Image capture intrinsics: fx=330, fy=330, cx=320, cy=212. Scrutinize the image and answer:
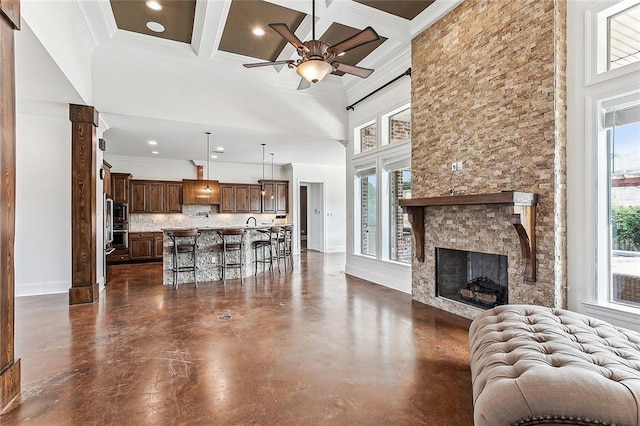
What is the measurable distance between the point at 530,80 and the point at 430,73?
1532 mm

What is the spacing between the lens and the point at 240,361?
287cm

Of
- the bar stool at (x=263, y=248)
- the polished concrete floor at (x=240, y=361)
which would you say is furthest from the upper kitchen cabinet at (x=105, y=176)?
the bar stool at (x=263, y=248)

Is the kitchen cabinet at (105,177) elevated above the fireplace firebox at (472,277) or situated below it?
above

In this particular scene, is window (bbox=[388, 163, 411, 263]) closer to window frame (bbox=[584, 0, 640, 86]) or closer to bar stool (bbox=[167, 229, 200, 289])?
window frame (bbox=[584, 0, 640, 86])

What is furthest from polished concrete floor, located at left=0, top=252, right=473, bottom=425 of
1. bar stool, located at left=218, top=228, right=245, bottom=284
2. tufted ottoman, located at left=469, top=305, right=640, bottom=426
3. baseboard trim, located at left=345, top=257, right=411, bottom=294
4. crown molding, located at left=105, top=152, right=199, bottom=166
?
crown molding, located at left=105, top=152, right=199, bottom=166

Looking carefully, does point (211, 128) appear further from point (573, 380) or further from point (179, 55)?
point (573, 380)

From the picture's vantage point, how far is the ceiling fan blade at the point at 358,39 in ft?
10.3

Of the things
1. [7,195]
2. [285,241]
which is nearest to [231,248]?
[285,241]

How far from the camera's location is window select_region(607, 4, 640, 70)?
112 inches

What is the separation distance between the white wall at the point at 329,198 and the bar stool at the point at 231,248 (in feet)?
12.9

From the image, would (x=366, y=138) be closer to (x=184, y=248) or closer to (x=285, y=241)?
(x=285, y=241)

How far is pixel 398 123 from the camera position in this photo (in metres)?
5.72

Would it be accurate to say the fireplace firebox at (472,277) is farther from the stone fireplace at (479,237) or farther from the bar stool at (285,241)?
the bar stool at (285,241)

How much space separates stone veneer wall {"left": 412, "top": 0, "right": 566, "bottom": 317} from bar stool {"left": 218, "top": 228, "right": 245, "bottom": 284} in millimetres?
3250
